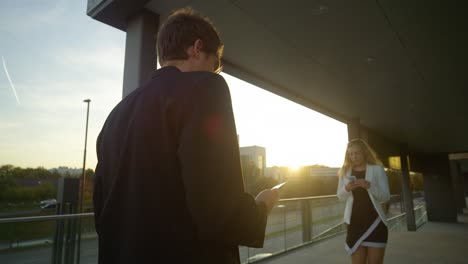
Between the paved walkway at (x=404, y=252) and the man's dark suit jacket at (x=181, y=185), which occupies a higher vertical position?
the man's dark suit jacket at (x=181, y=185)

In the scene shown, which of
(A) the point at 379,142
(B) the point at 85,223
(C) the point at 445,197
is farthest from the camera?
(C) the point at 445,197

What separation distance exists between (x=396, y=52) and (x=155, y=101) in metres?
4.58

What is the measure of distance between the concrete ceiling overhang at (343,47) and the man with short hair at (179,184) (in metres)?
2.45

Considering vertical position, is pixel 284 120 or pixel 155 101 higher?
pixel 284 120

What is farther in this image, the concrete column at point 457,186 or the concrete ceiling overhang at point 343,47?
the concrete column at point 457,186

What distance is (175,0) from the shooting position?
283cm

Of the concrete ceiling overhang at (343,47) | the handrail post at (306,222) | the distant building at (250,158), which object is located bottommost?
the handrail post at (306,222)

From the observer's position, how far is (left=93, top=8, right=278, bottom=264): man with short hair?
2.24 ft

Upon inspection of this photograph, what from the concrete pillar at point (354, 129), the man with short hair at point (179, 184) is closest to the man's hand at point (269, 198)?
the man with short hair at point (179, 184)

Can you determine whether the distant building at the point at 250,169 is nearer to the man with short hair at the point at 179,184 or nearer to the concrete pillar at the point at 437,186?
the man with short hair at the point at 179,184

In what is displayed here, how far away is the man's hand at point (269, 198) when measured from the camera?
0.84 m

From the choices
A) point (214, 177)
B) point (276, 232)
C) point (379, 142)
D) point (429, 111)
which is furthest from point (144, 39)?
point (379, 142)

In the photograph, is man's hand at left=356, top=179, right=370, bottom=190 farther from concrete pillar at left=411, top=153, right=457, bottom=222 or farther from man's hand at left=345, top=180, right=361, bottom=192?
concrete pillar at left=411, top=153, right=457, bottom=222

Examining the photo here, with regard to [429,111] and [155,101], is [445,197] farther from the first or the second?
[155,101]
